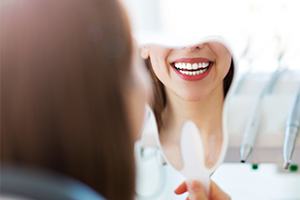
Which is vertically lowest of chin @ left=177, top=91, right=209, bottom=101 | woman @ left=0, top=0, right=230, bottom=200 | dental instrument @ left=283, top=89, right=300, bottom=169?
dental instrument @ left=283, top=89, right=300, bottom=169

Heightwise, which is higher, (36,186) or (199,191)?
(36,186)

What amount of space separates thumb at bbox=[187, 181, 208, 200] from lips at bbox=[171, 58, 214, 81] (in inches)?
7.4

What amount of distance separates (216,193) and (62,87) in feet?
1.67

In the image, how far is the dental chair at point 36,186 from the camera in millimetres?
415

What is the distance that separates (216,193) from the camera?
881 millimetres

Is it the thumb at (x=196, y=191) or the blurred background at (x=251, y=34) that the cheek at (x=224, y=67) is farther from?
the thumb at (x=196, y=191)

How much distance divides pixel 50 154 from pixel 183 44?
1.52 feet

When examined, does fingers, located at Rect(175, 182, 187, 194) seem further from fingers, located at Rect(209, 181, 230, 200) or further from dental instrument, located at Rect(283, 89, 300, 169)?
dental instrument, located at Rect(283, 89, 300, 169)

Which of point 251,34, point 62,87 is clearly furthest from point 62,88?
point 251,34

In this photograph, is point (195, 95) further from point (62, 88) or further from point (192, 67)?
point (62, 88)

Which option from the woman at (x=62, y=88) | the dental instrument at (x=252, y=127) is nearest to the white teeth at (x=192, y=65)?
the dental instrument at (x=252, y=127)

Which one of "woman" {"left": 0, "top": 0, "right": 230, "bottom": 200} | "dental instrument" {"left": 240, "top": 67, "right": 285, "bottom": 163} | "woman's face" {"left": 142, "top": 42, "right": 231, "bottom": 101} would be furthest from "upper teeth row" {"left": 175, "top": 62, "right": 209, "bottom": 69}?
"woman" {"left": 0, "top": 0, "right": 230, "bottom": 200}

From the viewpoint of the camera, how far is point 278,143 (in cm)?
87

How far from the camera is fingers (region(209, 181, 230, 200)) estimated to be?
34.5 inches
